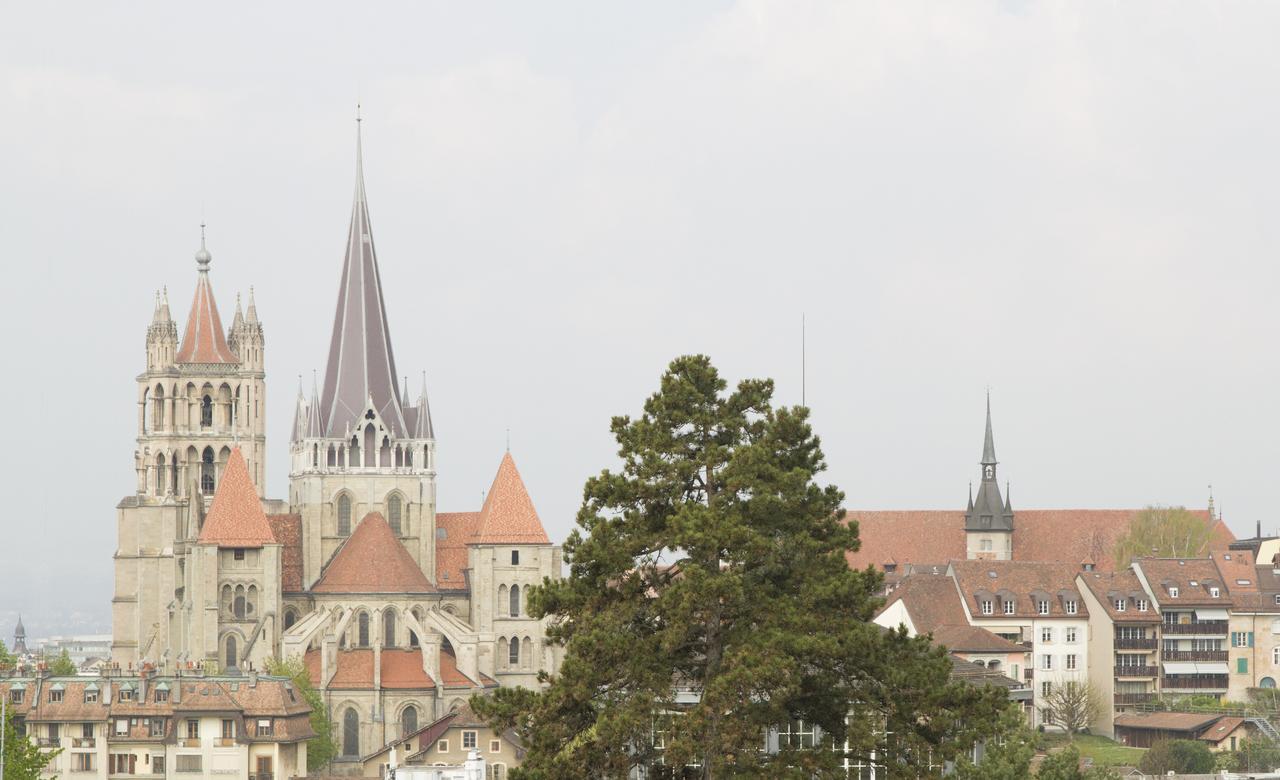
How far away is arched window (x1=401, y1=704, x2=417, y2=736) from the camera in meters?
127

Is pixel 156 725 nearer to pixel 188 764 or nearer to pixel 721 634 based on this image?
pixel 188 764

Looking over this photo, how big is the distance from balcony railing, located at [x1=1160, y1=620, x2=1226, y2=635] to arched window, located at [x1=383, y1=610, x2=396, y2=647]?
1579 inches

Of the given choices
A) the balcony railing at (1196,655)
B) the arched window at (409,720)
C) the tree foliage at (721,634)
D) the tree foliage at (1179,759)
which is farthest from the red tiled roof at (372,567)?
the tree foliage at (721,634)

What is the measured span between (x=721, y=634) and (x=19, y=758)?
39049 millimetres

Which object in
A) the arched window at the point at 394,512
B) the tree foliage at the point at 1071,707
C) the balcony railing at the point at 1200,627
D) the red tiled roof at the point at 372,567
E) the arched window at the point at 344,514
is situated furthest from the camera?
the arched window at the point at 394,512

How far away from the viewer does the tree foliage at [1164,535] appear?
16038cm

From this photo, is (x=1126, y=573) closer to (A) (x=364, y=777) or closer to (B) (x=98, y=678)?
(A) (x=364, y=777)

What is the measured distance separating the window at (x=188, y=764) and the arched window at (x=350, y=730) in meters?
19.1

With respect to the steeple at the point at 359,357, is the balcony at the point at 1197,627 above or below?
below

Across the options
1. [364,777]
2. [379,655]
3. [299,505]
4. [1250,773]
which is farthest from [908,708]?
[299,505]

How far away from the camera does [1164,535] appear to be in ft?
534

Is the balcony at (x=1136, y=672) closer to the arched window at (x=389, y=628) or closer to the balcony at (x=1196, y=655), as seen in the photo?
the balcony at (x=1196, y=655)

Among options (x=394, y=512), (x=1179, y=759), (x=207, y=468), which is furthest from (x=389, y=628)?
(x=1179, y=759)

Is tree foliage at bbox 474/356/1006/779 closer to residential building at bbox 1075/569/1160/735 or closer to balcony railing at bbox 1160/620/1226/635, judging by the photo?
residential building at bbox 1075/569/1160/735
